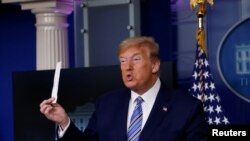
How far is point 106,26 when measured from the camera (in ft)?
18.8

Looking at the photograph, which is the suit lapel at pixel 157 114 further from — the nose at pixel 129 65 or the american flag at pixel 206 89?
the american flag at pixel 206 89

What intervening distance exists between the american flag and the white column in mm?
1271

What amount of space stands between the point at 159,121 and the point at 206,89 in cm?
219

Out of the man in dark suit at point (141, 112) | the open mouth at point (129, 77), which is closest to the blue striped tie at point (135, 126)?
the man in dark suit at point (141, 112)

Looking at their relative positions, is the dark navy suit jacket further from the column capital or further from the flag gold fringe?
the column capital

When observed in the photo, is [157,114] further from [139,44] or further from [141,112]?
[139,44]

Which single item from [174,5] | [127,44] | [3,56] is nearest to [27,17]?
[3,56]

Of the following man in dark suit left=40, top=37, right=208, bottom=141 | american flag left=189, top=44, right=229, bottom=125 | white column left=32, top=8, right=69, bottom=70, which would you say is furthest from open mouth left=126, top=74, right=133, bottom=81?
white column left=32, top=8, right=69, bottom=70

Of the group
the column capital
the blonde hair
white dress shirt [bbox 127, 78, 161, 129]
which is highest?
the column capital

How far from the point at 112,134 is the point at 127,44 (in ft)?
1.41

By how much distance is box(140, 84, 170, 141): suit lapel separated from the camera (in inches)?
110

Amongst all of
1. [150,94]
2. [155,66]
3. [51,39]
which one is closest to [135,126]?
[150,94]

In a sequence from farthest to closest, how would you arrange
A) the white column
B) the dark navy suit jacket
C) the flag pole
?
the white column → the flag pole → the dark navy suit jacket

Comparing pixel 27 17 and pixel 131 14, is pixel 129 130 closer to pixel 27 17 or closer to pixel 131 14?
pixel 131 14
